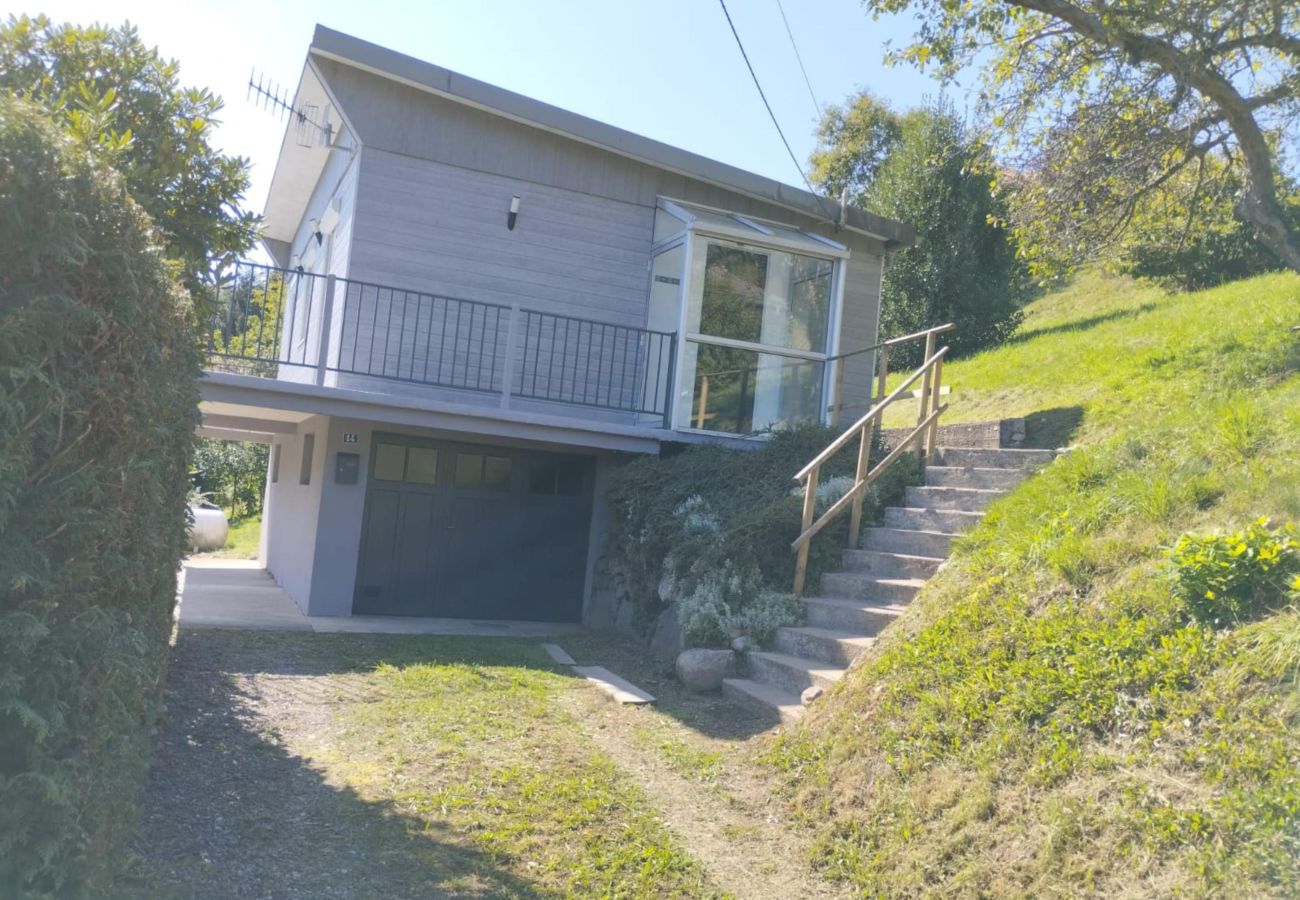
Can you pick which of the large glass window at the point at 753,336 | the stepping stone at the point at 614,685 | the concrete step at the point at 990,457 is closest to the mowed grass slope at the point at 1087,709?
the concrete step at the point at 990,457

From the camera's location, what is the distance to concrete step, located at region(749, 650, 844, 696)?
6.66 m

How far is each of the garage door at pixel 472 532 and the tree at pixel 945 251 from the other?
10296mm

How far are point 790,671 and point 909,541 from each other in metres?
1.85

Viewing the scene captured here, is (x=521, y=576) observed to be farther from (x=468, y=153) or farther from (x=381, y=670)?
(x=468, y=153)

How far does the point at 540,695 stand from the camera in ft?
24.3

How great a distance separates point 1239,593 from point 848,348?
8.53m

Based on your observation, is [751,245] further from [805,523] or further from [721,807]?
[721,807]

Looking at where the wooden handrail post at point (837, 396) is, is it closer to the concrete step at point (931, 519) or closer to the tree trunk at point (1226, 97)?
the concrete step at point (931, 519)

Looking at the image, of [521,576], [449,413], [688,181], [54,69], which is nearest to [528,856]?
[54,69]

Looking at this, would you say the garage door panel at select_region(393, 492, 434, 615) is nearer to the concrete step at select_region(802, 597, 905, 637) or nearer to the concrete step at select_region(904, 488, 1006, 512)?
the concrete step at select_region(802, 597, 905, 637)

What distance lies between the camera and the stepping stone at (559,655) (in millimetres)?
8772

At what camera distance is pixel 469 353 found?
10688mm

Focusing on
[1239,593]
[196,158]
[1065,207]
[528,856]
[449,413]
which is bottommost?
[528,856]

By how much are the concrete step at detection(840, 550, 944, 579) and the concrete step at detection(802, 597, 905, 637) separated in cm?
37
